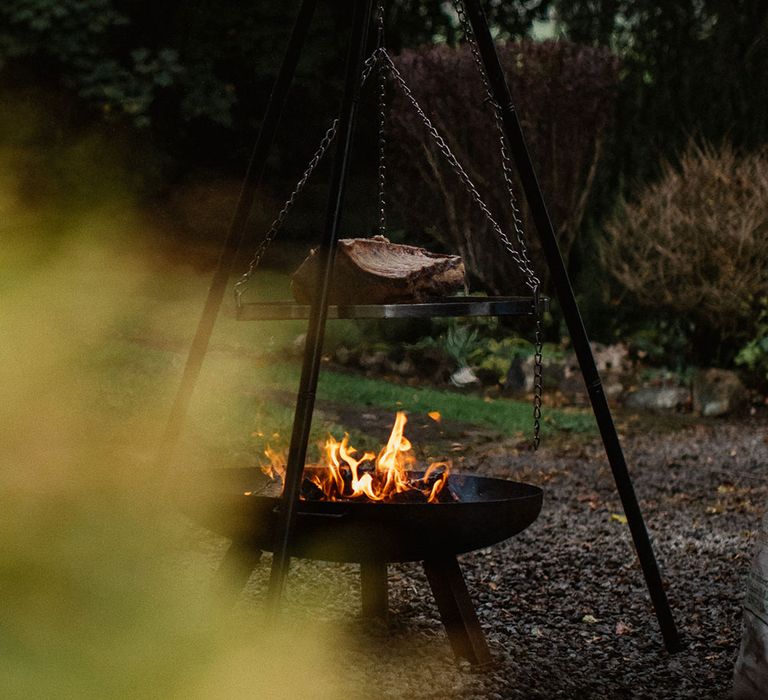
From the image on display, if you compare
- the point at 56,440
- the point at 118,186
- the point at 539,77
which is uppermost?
the point at 539,77

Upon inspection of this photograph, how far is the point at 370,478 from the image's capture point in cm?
315

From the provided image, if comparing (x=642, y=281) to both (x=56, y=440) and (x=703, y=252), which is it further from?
(x=56, y=440)

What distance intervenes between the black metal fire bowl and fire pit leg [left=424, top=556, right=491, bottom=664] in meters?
0.11

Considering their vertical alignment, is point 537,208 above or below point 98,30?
below

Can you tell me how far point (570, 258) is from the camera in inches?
436

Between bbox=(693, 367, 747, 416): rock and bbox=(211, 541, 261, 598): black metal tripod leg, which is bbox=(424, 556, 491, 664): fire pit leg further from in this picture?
bbox=(693, 367, 747, 416): rock

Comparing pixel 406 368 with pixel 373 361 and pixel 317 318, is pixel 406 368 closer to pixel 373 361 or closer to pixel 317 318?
pixel 373 361

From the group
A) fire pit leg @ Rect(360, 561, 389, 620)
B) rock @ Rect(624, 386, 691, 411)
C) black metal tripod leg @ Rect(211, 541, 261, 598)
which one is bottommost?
rock @ Rect(624, 386, 691, 411)

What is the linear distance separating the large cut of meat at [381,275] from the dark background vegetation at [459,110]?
6.74 m

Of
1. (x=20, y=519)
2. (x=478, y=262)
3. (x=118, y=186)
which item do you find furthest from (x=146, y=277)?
(x=20, y=519)

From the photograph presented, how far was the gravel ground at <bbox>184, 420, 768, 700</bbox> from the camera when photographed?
299 cm

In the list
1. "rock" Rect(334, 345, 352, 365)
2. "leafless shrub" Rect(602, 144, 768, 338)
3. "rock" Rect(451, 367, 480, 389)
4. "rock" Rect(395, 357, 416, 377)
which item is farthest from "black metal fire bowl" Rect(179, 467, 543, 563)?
"leafless shrub" Rect(602, 144, 768, 338)

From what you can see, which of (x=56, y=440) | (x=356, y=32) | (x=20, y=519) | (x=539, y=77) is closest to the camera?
(x=356, y=32)

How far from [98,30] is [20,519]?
647cm
